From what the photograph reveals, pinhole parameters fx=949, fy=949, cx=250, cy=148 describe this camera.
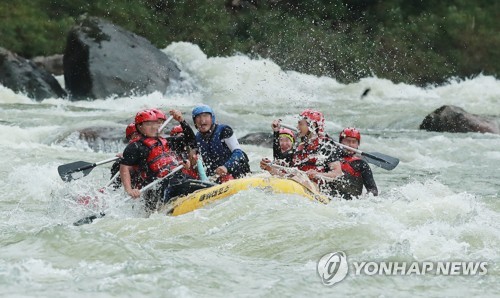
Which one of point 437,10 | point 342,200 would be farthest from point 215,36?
point 342,200

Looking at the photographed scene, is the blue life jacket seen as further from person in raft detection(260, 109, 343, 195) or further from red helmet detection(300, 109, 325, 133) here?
red helmet detection(300, 109, 325, 133)

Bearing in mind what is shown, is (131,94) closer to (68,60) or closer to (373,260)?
(68,60)

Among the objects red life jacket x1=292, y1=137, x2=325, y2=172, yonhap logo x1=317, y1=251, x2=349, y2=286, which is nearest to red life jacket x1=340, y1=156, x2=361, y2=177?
red life jacket x1=292, y1=137, x2=325, y2=172

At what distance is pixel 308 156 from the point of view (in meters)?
9.57

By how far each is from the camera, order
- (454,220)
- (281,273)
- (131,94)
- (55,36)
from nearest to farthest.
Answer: (281,273)
(454,220)
(131,94)
(55,36)

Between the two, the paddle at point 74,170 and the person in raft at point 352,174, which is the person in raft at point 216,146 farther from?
the paddle at point 74,170

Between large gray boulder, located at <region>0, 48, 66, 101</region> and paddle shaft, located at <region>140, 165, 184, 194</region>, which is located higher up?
large gray boulder, located at <region>0, 48, 66, 101</region>

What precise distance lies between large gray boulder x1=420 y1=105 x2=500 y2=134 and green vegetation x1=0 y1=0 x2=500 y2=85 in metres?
9.88

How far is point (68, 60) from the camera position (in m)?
21.8

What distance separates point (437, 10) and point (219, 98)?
430 inches

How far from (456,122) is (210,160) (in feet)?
28.3

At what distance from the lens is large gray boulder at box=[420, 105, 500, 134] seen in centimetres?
1688

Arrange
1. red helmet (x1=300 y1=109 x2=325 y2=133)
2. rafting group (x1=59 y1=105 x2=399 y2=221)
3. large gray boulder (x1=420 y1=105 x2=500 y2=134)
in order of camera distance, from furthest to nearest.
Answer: large gray boulder (x1=420 y1=105 x2=500 y2=134) → red helmet (x1=300 y1=109 x2=325 y2=133) → rafting group (x1=59 y1=105 x2=399 y2=221)

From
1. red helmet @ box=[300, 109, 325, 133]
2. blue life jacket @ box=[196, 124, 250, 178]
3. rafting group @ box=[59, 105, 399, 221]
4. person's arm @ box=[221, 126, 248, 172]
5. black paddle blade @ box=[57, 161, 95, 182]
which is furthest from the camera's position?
red helmet @ box=[300, 109, 325, 133]
